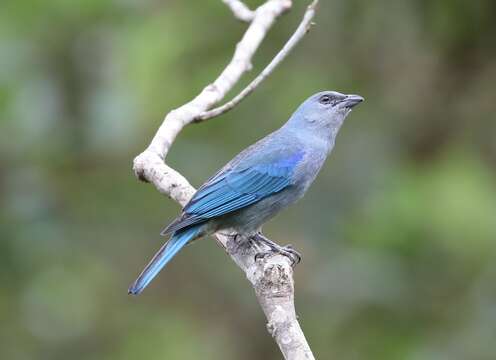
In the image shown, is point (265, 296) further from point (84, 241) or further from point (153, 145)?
point (84, 241)

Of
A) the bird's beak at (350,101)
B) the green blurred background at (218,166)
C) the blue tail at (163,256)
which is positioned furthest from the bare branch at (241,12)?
the blue tail at (163,256)

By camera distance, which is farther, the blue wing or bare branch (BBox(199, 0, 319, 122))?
the blue wing

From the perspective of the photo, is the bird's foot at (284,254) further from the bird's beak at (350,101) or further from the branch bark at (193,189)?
the bird's beak at (350,101)

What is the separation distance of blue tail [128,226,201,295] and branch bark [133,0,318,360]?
16 centimetres

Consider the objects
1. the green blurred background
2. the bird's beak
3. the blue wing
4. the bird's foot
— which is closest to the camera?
the bird's foot

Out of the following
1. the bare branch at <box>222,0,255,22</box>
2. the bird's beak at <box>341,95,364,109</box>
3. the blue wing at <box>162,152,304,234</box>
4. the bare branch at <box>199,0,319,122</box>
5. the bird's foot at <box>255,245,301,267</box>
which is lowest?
the bird's foot at <box>255,245,301,267</box>

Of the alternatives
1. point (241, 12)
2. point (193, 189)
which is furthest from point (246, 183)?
point (241, 12)

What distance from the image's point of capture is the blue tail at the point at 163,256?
4.62 m

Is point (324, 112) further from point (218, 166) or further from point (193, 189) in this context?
point (218, 166)

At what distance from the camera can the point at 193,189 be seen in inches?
195

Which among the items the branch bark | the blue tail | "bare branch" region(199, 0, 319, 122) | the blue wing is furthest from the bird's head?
the blue tail

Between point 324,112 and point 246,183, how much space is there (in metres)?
0.67

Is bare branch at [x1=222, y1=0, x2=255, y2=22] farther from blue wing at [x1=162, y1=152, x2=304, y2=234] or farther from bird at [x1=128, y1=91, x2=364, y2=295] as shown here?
blue wing at [x1=162, y1=152, x2=304, y2=234]

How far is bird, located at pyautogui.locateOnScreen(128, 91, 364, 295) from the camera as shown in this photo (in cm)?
494
